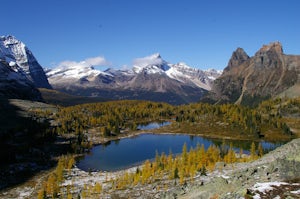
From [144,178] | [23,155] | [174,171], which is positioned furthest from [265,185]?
[23,155]

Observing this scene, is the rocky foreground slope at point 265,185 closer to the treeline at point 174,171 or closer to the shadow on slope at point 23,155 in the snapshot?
the treeline at point 174,171

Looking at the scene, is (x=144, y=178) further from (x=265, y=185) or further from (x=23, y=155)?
(x=23, y=155)

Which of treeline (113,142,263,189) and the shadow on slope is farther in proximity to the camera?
the shadow on slope

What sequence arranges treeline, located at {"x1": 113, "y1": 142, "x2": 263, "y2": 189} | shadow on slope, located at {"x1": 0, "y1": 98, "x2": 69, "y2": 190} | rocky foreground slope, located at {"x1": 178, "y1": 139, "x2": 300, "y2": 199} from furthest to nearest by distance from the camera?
1. shadow on slope, located at {"x1": 0, "y1": 98, "x2": 69, "y2": 190}
2. treeline, located at {"x1": 113, "y1": 142, "x2": 263, "y2": 189}
3. rocky foreground slope, located at {"x1": 178, "y1": 139, "x2": 300, "y2": 199}

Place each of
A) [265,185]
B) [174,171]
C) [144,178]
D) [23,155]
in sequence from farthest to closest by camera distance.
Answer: [23,155], [144,178], [174,171], [265,185]

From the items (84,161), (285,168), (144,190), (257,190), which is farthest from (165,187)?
(84,161)

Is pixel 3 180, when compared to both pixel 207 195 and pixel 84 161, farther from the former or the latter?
pixel 207 195

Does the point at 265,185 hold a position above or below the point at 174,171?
above

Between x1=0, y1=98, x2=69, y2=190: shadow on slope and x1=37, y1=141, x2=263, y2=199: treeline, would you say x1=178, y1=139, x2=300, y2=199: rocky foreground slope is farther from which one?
x1=0, y1=98, x2=69, y2=190: shadow on slope

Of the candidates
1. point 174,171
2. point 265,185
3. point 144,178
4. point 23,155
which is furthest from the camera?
point 23,155

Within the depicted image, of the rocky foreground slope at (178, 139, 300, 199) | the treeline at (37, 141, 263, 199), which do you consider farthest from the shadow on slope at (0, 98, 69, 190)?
the rocky foreground slope at (178, 139, 300, 199)

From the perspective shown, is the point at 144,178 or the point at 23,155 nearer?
the point at 144,178

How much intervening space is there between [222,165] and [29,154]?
338 feet

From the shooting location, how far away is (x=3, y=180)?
120750 millimetres
